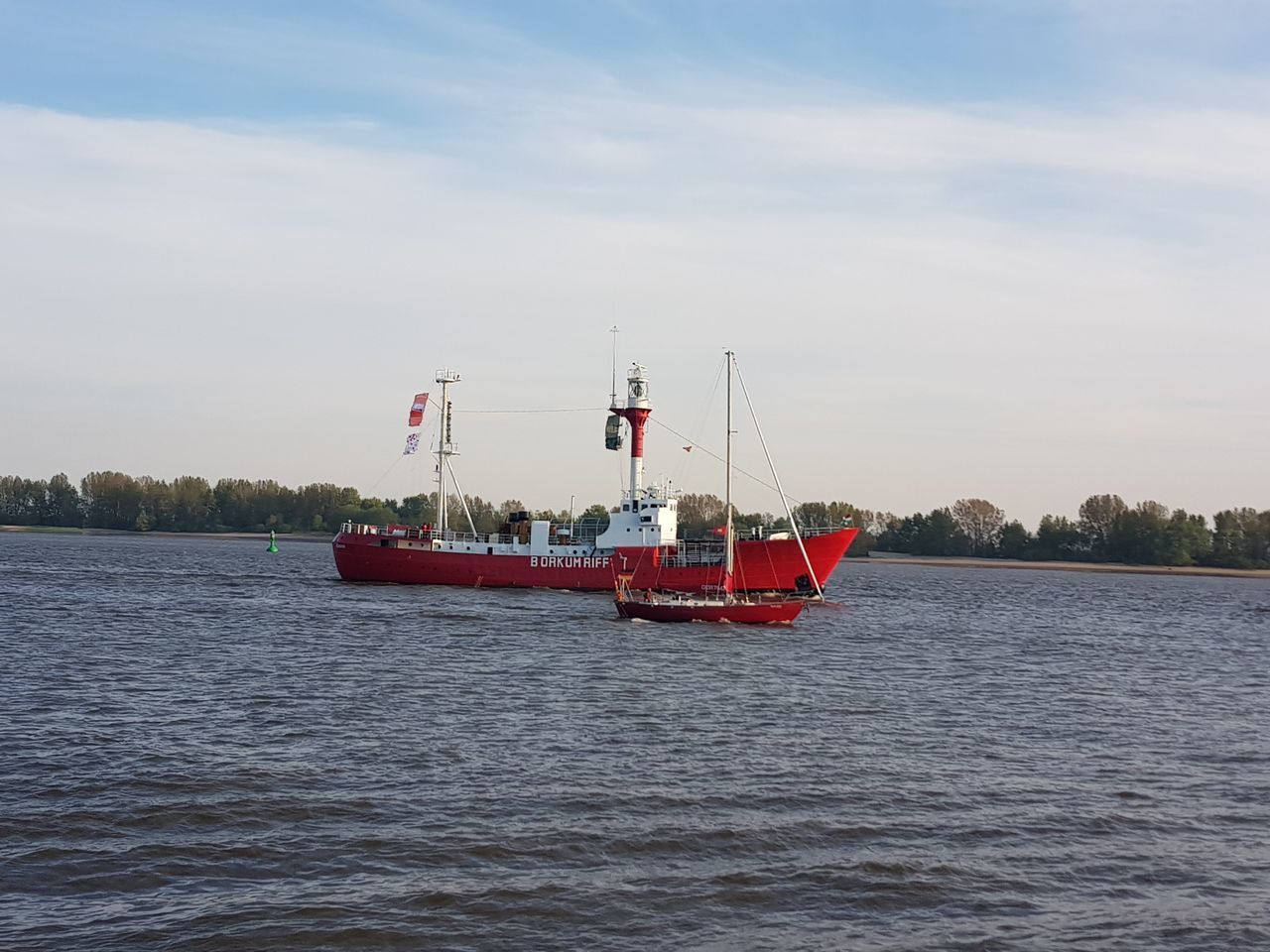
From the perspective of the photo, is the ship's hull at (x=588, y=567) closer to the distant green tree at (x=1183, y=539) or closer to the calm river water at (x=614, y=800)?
the calm river water at (x=614, y=800)

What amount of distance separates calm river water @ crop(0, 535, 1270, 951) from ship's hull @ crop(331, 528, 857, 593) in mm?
25689

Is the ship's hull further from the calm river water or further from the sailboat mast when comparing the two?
the calm river water

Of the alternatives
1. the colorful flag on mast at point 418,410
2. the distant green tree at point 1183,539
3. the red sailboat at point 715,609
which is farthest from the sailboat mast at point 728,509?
the distant green tree at point 1183,539

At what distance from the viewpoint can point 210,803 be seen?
20797 mm

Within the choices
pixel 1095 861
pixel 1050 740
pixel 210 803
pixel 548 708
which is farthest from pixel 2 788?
pixel 1050 740

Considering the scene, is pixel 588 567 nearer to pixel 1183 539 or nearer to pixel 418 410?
pixel 418 410

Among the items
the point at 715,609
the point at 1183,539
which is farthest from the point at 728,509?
the point at 1183,539

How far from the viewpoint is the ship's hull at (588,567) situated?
7156 cm

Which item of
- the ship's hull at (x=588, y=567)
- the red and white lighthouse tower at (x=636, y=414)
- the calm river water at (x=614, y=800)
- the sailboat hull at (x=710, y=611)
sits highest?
the red and white lighthouse tower at (x=636, y=414)

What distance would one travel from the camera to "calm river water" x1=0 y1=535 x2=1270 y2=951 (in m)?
16.0

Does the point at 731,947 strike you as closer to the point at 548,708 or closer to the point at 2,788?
the point at 2,788

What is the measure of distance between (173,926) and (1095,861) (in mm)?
13430

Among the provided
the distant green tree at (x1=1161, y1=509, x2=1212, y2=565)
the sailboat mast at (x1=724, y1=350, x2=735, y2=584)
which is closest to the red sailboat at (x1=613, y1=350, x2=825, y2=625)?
the sailboat mast at (x1=724, y1=350, x2=735, y2=584)

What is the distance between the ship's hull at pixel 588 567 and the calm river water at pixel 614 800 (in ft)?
84.3
